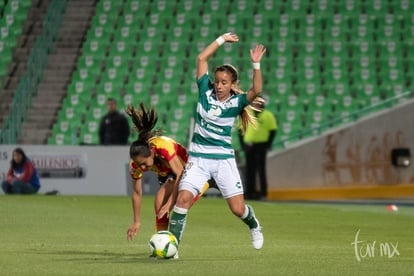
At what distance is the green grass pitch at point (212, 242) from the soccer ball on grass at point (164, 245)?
10cm

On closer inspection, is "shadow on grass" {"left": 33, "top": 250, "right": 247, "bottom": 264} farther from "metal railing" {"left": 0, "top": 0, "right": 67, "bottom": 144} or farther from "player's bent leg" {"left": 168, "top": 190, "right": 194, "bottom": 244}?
"metal railing" {"left": 0, "top": 0, "right": 67, "bottom": 144}

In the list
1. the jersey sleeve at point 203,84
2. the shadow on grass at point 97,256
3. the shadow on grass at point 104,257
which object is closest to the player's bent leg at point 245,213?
the shadow on grass at point 104,257

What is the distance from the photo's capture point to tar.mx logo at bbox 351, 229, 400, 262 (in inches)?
476

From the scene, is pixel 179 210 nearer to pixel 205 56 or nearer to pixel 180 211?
pixel 180 211

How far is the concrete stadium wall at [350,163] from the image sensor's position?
28484mm

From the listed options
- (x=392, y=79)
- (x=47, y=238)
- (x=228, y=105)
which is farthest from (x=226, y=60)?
(x=228, y=105)

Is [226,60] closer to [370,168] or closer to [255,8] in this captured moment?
[255,8]

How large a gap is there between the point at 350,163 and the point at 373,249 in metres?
16.2

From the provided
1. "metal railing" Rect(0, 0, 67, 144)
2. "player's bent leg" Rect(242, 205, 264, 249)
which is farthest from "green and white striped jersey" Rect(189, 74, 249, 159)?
"metal railing" Rect(0, 0, 67, 144)

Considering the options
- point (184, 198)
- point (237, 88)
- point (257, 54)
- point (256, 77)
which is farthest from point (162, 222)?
point (257, 54)

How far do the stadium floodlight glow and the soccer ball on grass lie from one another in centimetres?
1764

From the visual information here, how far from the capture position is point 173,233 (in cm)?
1154

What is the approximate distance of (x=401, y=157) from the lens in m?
28.4

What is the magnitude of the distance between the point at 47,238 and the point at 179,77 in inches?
743
